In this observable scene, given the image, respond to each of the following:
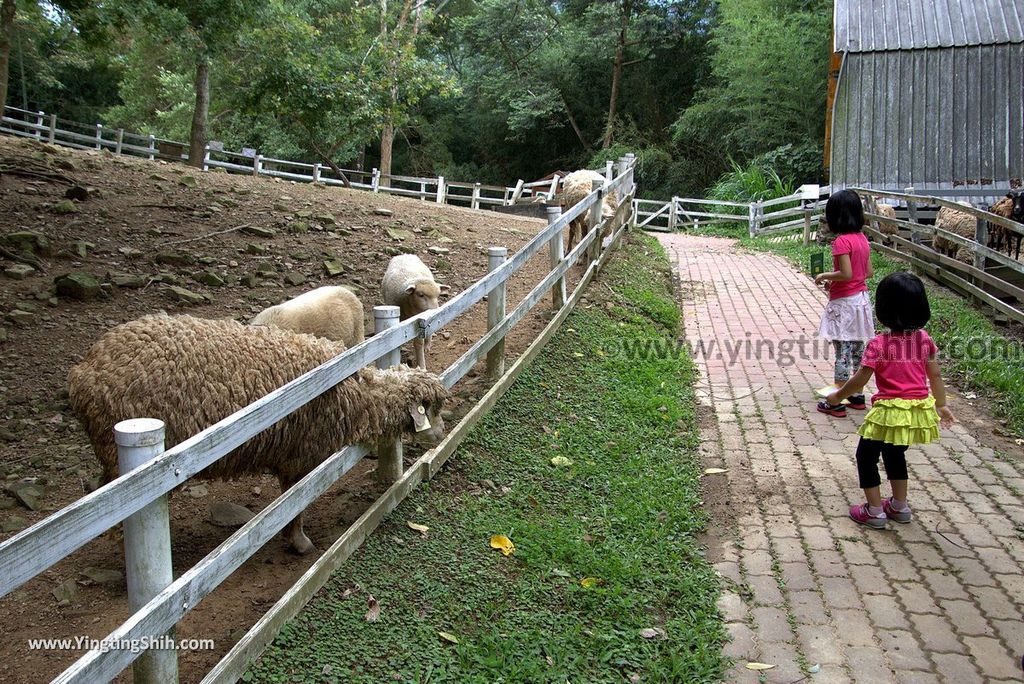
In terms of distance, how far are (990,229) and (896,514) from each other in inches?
313

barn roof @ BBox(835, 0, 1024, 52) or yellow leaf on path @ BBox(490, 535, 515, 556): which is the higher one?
barn roof @ BBox(835, 0, 1024, 52)

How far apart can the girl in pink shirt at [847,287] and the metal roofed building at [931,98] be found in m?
9.76

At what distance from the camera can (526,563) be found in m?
4.12

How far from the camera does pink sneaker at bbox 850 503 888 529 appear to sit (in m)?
4.63

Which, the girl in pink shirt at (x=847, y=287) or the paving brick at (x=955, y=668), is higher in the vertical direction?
the girl in pink shirt at (x=847, y=287)

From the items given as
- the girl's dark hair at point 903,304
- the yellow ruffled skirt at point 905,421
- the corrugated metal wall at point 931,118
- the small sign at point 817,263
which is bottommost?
the yellow ruffled skirt at point 905,421

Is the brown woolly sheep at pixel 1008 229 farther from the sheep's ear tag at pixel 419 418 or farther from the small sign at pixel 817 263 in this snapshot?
the sheep's ear tag at pixel 419 418

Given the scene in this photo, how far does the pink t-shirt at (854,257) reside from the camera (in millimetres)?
6047

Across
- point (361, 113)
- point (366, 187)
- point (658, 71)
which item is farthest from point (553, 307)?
point (658, 71)

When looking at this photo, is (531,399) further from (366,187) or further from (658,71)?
(658,71)

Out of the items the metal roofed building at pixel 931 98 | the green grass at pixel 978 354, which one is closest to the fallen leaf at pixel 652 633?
the green grass at pixel 978 354

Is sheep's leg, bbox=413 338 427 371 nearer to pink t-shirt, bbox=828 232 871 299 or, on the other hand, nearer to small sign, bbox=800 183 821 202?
pink t-shirt, bbox=828 232 871 299

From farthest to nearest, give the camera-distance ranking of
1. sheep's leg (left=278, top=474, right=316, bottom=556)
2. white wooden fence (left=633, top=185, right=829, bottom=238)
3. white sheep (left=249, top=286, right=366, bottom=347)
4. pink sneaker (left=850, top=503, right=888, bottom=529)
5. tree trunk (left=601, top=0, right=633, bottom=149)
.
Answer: tree trunk (left=601, top=0, right=633, bottom=149), white wooden fence (left=633, top=185, right=829, bottom=238), white sheep (left=249, top=286, right=366, bottom=347), pink sneaker (left=850, top=503, right=888, bottom=529), sheep's leg (left=278, top=474, right=316, bottom=556)

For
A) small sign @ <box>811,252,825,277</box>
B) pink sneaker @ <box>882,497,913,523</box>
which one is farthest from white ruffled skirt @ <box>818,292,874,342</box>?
pink sneaker @ <box>882,497,913,523</box>
